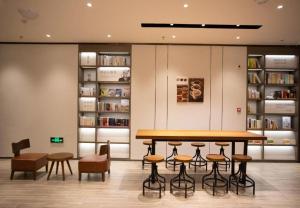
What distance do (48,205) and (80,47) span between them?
408cm

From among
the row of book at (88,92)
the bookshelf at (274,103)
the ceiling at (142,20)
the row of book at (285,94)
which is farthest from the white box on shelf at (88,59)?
the row of book at (285,94)

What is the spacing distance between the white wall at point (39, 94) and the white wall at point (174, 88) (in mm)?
1695

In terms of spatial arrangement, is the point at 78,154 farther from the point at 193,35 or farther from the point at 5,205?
the point at 193,35

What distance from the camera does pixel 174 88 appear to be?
6539 millimetres

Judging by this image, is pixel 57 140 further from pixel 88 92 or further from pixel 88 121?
pixel 88 92

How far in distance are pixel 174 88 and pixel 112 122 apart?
185 centimetres

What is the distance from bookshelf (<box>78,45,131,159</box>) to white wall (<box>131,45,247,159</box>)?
29cm

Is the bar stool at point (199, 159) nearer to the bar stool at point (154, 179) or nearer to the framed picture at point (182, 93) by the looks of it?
the framed picture at point (182, 93)

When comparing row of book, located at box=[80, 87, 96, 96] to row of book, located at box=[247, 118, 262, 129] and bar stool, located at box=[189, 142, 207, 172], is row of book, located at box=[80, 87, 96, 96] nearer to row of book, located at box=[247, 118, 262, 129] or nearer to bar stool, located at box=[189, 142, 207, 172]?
bar stool, located at box=[189, 142, 207, 172]

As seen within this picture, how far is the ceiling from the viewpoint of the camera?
405cm

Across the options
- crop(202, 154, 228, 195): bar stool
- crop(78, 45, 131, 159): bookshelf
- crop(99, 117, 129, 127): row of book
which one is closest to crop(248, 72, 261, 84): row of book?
crop(202, 154, 228, 195): bar stool

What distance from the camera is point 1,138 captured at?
6590mm

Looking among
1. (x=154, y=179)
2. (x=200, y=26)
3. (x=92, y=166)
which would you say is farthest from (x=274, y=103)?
(x=92, y=166)

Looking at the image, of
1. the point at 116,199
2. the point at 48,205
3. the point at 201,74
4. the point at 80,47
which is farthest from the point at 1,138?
the point at 201,74
